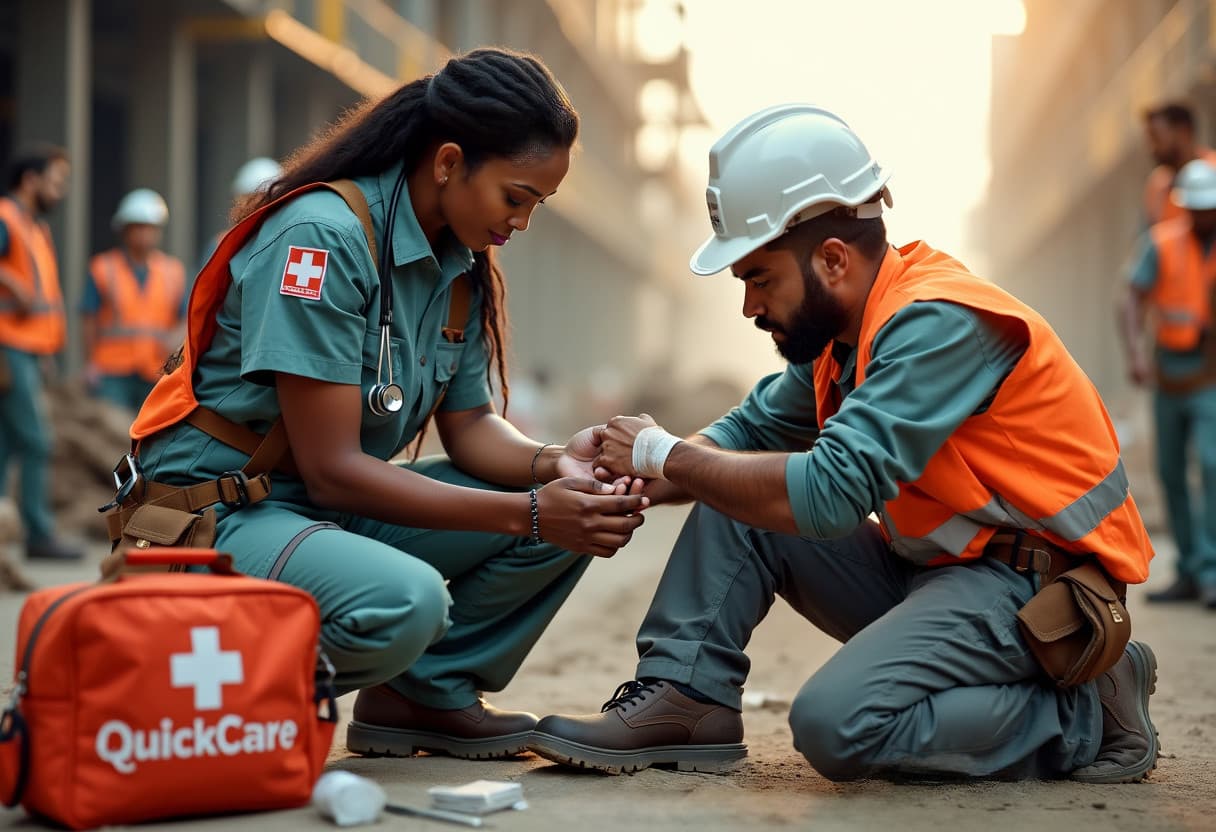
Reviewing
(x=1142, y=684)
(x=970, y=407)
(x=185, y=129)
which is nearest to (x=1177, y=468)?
(x=1142, y=684)

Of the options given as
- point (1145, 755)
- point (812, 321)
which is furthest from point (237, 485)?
point (1145, 755)

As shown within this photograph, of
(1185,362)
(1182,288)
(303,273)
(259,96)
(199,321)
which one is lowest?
(1185,362)

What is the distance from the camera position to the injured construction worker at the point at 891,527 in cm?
309

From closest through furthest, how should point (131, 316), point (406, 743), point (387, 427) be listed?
point (387, 427) → point (406, 743) → point (131, 316)

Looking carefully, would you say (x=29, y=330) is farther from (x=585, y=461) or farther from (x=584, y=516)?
(x=584, y=516)

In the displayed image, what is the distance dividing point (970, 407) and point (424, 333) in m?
1.32

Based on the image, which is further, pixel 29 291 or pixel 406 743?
pixel 29 291

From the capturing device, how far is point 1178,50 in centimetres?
1923

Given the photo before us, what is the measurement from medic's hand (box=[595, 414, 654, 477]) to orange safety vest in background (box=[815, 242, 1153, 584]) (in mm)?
551

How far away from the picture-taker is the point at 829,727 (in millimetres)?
3098

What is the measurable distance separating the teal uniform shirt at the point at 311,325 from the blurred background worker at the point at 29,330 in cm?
505

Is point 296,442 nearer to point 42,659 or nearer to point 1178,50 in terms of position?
point 42,659

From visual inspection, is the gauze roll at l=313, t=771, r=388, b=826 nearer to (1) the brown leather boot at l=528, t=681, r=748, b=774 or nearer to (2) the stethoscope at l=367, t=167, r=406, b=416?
(1) the brown leather boot at l=528, t=681, r=748, b=774

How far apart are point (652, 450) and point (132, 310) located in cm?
705
